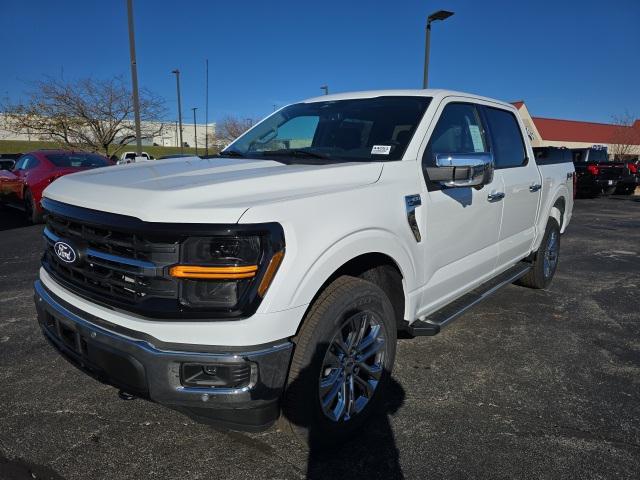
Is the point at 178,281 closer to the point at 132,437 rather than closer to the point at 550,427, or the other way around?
the point at 132,437

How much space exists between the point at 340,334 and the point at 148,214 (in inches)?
42.0

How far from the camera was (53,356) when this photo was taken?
3488mm

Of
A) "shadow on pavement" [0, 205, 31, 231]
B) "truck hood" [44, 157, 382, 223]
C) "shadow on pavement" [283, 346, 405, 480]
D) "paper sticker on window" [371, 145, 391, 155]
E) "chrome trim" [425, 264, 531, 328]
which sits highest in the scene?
"paper sticker on window" [371, 145, 391, 155]

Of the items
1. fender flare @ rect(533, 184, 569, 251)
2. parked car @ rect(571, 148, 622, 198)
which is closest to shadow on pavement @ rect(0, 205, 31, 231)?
fender flare @ rect(533, 184, 569, 251)

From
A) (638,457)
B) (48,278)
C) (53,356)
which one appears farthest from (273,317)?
(53,356)

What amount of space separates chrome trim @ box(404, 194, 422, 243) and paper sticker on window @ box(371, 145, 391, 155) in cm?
37

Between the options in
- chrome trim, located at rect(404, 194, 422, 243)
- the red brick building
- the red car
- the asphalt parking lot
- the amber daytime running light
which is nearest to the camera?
the amber daytime running light

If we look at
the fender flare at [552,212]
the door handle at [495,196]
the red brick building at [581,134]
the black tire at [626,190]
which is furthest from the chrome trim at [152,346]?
the red brick building at [581,134]

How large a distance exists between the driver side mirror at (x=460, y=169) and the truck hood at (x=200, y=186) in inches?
14.8

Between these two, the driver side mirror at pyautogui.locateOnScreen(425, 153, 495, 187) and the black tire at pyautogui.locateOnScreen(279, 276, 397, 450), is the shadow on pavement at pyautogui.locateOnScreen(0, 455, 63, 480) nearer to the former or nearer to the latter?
the black tire at pyautogui.locateOnScreen(279, 276, 397, 450)

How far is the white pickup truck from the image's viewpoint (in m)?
1.92

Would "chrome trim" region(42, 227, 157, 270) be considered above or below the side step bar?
above

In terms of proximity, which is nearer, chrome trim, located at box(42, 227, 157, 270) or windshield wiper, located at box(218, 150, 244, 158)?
chrome trim, located at box(42, 227, 157, 270)

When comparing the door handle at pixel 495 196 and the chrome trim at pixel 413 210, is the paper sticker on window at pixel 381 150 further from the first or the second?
the door handle at pixel 495 196
